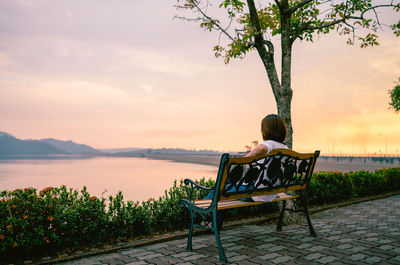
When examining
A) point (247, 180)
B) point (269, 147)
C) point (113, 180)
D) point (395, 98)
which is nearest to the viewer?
point (247, 180)

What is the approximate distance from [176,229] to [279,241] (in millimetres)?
1899

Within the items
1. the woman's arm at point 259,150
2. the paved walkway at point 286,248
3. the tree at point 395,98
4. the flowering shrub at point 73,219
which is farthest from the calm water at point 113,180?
the tree at point 395,98

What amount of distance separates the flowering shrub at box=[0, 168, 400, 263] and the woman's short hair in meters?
2.24

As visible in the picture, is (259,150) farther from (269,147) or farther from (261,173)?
(261,173)

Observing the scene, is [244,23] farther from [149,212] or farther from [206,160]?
[206,160]

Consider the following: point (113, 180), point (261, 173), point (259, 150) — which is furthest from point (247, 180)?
point (113, 180)

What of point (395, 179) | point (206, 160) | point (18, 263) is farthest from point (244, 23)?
point (206, 160)

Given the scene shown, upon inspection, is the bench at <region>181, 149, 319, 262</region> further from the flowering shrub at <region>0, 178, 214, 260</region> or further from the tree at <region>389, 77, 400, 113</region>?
the tree at <region>389, 77, 400, 113</region>

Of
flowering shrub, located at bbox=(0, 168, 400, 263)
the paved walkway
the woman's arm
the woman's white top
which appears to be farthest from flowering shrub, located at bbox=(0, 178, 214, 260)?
the woman's arm

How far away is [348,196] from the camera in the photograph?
9.84 m

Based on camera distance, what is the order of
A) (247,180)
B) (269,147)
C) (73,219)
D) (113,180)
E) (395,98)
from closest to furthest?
(247,180) < (269,147) < (73,219) < (395,98) < (113,180)

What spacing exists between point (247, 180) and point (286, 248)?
46.2 inches

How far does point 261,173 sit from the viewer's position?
4480 millimetres

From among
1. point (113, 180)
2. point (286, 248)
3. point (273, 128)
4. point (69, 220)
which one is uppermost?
point (273, 128)
